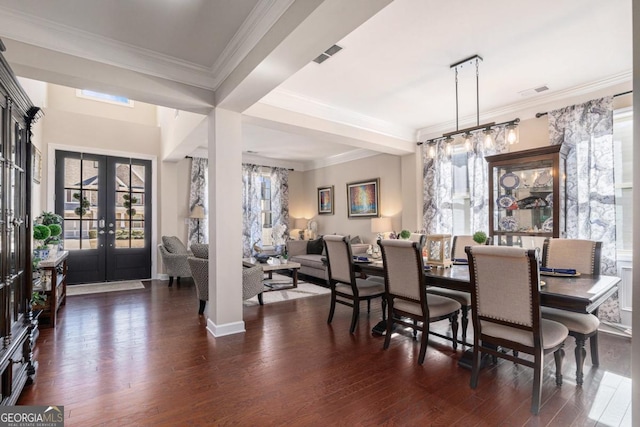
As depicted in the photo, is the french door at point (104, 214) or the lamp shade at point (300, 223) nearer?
the french door at point (104, 214)

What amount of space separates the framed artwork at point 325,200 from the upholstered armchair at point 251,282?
12.2ft

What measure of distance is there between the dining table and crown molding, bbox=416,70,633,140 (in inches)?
93.0

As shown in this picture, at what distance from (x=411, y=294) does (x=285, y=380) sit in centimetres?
127

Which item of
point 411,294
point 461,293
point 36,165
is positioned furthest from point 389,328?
point 36,165

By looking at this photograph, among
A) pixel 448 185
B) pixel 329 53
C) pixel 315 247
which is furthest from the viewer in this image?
pixel 315 247

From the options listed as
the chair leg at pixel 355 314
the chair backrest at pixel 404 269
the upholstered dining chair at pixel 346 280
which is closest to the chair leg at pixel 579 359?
the chair backrest at pixel 404 269

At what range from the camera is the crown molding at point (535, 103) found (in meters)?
3.60

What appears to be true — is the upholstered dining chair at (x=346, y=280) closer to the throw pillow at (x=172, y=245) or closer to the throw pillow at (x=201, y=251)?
the throw pillow at (x=201, y=251)

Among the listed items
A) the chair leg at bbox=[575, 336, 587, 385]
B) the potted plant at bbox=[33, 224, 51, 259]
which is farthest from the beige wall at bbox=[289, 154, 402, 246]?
the potted plant at bbox=[33, 224, 51, 259]

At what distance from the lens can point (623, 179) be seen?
3.62 metres

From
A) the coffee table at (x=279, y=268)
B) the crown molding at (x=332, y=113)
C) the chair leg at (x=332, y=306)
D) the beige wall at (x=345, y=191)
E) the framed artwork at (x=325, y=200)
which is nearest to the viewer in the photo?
the chair leg at (x=332, y=306)

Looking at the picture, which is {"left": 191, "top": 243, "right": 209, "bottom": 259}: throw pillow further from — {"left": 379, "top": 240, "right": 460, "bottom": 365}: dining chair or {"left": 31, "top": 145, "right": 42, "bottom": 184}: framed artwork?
{"left": 379, "top": 240, "right": 460, "bottom": 365}: dining chair

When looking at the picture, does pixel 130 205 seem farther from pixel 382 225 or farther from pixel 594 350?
pixel 594 350

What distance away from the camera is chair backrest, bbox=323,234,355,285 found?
3445mm
